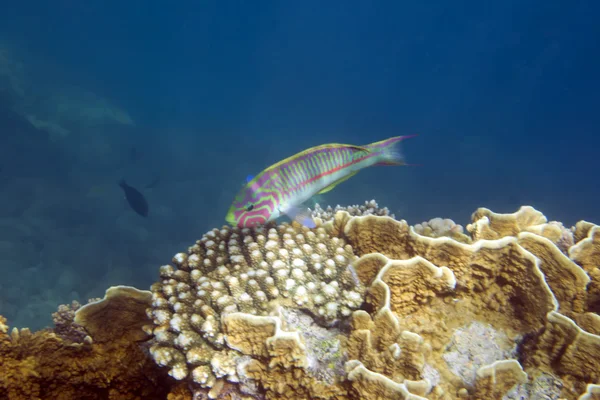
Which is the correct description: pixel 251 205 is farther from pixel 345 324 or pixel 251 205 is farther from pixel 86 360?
pixel 86 360

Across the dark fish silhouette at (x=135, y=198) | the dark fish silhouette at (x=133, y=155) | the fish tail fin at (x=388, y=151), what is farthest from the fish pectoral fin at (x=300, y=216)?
the dark fish silhouette at (x=133, y=155)

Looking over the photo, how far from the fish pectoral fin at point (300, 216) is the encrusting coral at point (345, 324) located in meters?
0.12

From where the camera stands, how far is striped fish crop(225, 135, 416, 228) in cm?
262

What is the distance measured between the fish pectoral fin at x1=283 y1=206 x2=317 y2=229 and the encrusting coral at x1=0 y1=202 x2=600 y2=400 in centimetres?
12

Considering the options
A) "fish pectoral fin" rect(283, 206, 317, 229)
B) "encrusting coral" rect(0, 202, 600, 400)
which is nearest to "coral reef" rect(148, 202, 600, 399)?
"encrusting coral" rect(0, 202, 600, 400)

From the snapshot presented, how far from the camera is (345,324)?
2346 mm

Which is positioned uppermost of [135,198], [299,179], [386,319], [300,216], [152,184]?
[152,184]

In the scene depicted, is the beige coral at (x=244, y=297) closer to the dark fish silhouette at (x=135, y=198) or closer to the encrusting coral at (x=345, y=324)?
the encrusting coral at (x=345, y=324)

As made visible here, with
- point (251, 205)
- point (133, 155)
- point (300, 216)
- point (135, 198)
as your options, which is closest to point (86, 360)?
point (251, 205)

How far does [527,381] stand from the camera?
204cm

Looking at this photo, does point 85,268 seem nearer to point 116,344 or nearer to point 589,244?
point 116,344

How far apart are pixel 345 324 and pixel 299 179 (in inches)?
49.7

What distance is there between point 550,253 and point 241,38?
144m

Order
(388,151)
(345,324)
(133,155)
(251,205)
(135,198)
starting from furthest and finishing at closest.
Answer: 1. (133,155)
2. (135,198)
3. (388,151)
4. (251,205)
5. (345,324)
